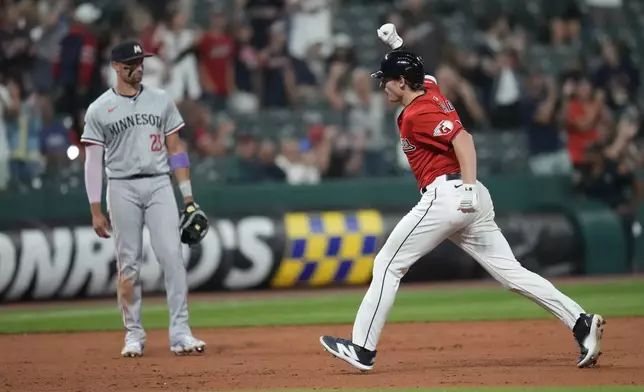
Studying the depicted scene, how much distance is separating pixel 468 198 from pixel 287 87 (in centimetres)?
999

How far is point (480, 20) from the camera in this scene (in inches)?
754

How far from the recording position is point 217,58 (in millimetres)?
16250

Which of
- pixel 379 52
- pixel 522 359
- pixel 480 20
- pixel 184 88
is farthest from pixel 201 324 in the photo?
pixel 480 20

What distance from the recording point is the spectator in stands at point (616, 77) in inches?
709

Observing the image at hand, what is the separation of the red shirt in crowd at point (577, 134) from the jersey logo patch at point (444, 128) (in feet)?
32.0

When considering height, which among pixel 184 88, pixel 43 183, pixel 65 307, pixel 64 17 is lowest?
pixel 65 307

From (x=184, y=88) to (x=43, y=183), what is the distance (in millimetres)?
2698

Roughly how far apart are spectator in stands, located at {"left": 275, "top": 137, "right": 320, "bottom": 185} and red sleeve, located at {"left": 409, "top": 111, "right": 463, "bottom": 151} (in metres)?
8.36

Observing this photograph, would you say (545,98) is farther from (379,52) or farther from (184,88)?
(184,88)

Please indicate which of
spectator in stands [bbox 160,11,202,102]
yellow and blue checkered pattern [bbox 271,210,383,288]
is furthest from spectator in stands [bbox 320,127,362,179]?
spectator in stands [bbox 160,11,202,102]

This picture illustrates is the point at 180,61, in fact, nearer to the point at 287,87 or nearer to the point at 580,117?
the point at 287,87

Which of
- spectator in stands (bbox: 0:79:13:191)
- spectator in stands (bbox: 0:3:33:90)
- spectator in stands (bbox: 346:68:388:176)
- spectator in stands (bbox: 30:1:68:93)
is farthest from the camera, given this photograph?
spectator in stands (bbox: 346:68:388:176)

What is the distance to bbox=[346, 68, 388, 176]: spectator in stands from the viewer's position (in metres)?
16.1

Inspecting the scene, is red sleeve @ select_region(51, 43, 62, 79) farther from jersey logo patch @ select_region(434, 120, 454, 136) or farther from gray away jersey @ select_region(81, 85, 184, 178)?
jersey logo patch @ select_region(434, 120, 454, 136)
